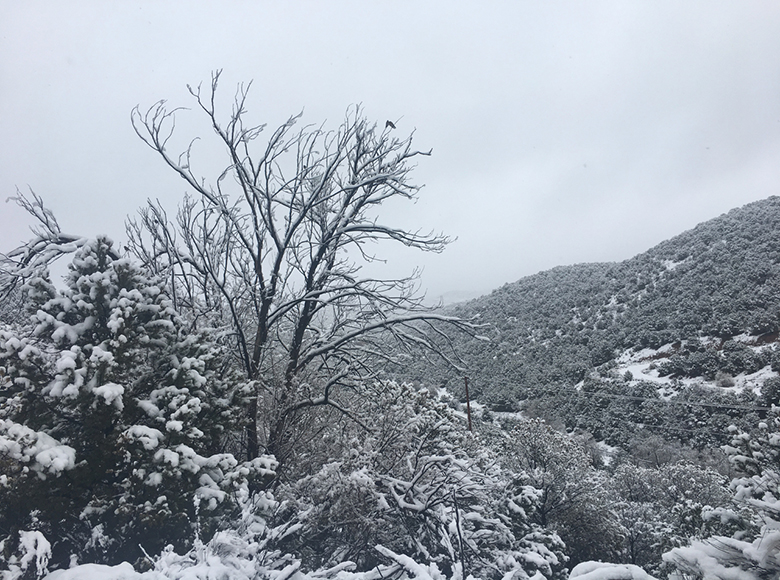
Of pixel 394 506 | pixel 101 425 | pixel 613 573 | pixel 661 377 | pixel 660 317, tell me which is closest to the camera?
pixel 613 573

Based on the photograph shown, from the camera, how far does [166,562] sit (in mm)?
2891

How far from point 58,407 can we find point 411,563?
403 centimetres

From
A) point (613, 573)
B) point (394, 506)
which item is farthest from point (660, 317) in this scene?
point (613, 573)

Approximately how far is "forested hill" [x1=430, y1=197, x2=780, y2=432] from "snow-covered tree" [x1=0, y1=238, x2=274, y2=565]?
17.8 meters

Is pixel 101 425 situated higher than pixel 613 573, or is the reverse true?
pixel 101 425

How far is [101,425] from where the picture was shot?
418cm

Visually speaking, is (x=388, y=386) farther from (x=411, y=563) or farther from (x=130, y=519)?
(x=411, y=563)

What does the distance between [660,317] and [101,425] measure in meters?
32.1

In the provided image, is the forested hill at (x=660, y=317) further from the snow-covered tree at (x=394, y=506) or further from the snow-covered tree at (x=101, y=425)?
the snow-covered tree at (x=101, y=425)

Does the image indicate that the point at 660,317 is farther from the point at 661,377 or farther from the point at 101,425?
the point at 101,425

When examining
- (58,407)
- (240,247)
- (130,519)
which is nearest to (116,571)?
(130,519)

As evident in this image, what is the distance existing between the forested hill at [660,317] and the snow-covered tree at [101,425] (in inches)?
702

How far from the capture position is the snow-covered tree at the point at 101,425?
12.5 feet

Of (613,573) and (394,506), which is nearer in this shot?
(613,573)
